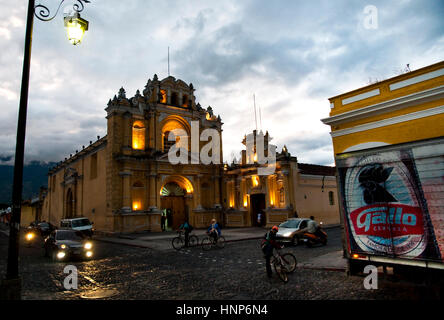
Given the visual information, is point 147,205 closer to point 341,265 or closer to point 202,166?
point 202,166

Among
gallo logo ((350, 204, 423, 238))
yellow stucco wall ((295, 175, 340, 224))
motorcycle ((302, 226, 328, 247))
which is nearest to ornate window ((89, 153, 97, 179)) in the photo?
yellow stucco wall ((295, 175, 340, 224))

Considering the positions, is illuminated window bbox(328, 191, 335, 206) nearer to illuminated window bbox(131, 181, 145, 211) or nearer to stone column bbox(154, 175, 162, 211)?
stone column bbox(154, 175, 162, 211)

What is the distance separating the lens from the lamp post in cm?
563

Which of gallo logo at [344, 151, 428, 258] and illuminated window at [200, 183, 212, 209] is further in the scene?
illuminated window at [200, 183, 212, 209]

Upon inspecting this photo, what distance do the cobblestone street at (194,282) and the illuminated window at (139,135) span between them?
16663 mm

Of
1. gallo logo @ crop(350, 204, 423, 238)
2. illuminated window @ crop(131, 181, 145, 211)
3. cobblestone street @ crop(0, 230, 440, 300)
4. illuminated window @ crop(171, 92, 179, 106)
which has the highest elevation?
illuminated window @ crop(171, 92, 179, 106)

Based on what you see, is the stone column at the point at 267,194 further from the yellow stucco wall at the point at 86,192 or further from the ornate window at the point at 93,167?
the ornate window at the point at 93,167

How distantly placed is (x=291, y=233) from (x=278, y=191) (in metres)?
11.1

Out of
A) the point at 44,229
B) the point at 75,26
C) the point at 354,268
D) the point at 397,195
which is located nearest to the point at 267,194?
the point at 354,268

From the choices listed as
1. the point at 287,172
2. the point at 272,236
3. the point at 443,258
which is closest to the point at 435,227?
the point at 443,258

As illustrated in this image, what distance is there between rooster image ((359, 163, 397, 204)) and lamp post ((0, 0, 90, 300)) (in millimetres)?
7629

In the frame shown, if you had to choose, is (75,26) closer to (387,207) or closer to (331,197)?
(387,207)

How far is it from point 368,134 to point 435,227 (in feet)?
22.9

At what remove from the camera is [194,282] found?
28.0ft
